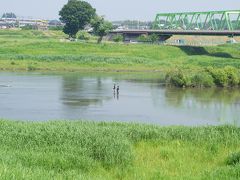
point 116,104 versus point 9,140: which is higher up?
point 9,140

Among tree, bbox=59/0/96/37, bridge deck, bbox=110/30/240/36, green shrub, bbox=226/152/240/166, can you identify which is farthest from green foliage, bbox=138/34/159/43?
green shrub, bbox=226/152/240/166

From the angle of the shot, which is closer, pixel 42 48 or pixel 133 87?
pixel 133 87

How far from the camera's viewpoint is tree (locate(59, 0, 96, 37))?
94625mm

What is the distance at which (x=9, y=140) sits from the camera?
1530 centimetres

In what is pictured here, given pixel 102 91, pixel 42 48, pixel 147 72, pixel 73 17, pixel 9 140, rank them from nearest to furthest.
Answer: pixel 9 140, pixel 102 91, pixel 147 72, pixel 42 48, pixel 73 17

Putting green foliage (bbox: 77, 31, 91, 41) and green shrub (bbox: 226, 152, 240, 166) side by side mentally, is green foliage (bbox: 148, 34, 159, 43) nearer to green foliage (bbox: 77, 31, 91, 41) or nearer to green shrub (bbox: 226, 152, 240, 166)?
green foliage (bbox: 77, 31, 91, 41)

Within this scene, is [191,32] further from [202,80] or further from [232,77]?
[202,80]

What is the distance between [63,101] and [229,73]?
693 inches

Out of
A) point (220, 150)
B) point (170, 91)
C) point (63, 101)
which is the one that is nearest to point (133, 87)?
point (170, 91)

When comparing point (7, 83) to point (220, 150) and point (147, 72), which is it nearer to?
point (147, 72)

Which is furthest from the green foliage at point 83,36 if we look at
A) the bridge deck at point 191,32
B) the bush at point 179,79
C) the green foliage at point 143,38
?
the bush at point 179,79

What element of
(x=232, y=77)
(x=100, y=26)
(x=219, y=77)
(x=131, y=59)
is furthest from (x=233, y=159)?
(x=100, y=26)

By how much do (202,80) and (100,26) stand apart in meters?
42.1

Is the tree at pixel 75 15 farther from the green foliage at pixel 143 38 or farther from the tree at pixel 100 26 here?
the green foliage at pixel 143 38
